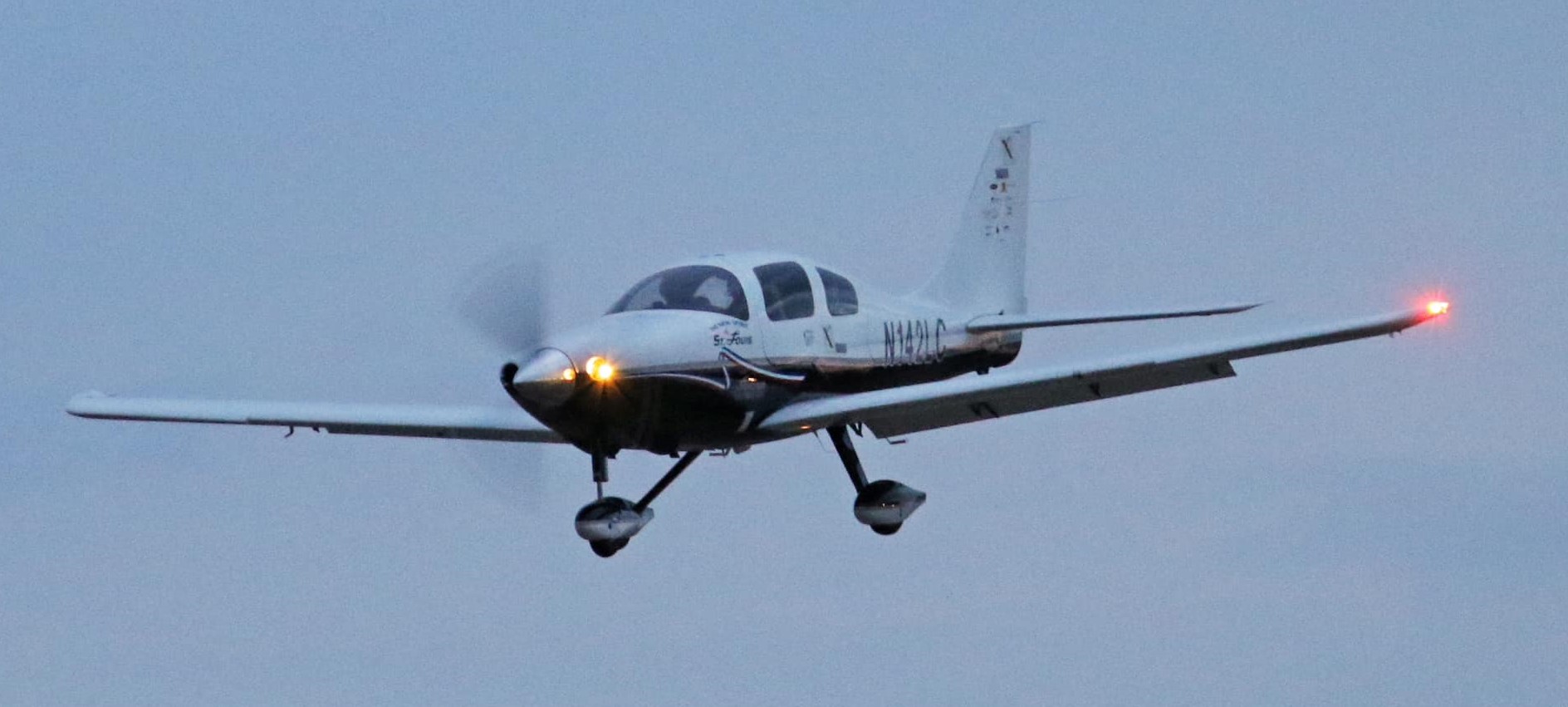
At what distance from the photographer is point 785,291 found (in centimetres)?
2566

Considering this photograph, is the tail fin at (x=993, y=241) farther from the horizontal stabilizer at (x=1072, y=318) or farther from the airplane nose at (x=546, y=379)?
the airplane nose at (x=546, y=379)

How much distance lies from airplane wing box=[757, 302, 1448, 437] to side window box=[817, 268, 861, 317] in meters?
0.84

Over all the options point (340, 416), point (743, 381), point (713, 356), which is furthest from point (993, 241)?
point (340, 416)

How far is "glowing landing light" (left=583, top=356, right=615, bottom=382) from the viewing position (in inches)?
927

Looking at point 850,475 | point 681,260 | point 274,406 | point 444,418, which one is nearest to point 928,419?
point 850,475

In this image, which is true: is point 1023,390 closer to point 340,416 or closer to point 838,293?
point 838,293

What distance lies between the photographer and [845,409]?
2539cm

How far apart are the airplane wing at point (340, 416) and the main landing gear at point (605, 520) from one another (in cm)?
73

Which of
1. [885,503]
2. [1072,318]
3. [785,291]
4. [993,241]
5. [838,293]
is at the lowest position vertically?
[885,503]

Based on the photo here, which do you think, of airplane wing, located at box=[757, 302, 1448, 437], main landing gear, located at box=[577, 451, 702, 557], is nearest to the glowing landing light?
main landing gear, located at box=[577, 451, 702, 557]

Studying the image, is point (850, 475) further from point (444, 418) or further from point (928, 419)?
point (444, 418)

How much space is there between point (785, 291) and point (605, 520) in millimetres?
2764

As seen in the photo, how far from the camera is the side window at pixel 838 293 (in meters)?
26.3

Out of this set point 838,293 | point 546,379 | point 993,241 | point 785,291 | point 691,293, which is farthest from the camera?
point 993,241
